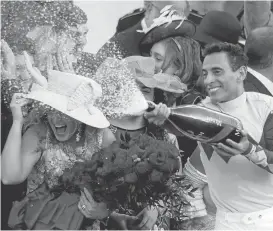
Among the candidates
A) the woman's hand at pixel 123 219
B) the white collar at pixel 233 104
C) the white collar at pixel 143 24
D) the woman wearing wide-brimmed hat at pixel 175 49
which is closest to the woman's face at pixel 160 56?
the woman wearing wide-brimmed hat at pixel 175 49

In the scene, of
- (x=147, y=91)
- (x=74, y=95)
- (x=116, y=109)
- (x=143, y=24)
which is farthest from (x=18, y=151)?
(x=143, y=24)

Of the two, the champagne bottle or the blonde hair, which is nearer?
the champagne bottle

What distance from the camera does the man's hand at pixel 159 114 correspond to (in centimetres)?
170

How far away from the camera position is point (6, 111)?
174 cm

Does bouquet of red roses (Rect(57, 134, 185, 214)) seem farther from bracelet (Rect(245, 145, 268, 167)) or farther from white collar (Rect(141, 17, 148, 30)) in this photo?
white collar (Rect(141, 17, 148, 30))

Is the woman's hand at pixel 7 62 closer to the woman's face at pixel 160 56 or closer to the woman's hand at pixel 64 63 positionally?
the woman's hand at pixel 64 63

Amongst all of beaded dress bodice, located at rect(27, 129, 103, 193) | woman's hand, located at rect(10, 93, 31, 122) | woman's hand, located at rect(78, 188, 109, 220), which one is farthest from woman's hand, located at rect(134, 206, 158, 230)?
woman's hand, located at rect(10, 93, 31, 122)

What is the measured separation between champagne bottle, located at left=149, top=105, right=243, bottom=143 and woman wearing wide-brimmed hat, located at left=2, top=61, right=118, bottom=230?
208mm

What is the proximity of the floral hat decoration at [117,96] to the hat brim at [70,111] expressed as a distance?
0.26 feet

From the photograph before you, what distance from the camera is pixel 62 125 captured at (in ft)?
5.40

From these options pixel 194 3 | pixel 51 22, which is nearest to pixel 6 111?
pixel 51 22

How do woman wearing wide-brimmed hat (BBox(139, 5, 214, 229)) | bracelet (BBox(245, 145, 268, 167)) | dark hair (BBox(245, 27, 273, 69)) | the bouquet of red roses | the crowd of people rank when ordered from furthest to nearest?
dark hair (BBox(245, 27, 273, 69))
woman wearing wide-brimmed hat (BBox(139, 5, 214, 229))
bracelet (BBox(245, 145, 268, 167))
the crowd of people
the bouquet of red roses

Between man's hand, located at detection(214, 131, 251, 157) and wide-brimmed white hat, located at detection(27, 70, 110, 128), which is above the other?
wide-brimmed white hat, located at detection(27, 70, 110, 128)

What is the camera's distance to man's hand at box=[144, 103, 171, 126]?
1.70 meters
